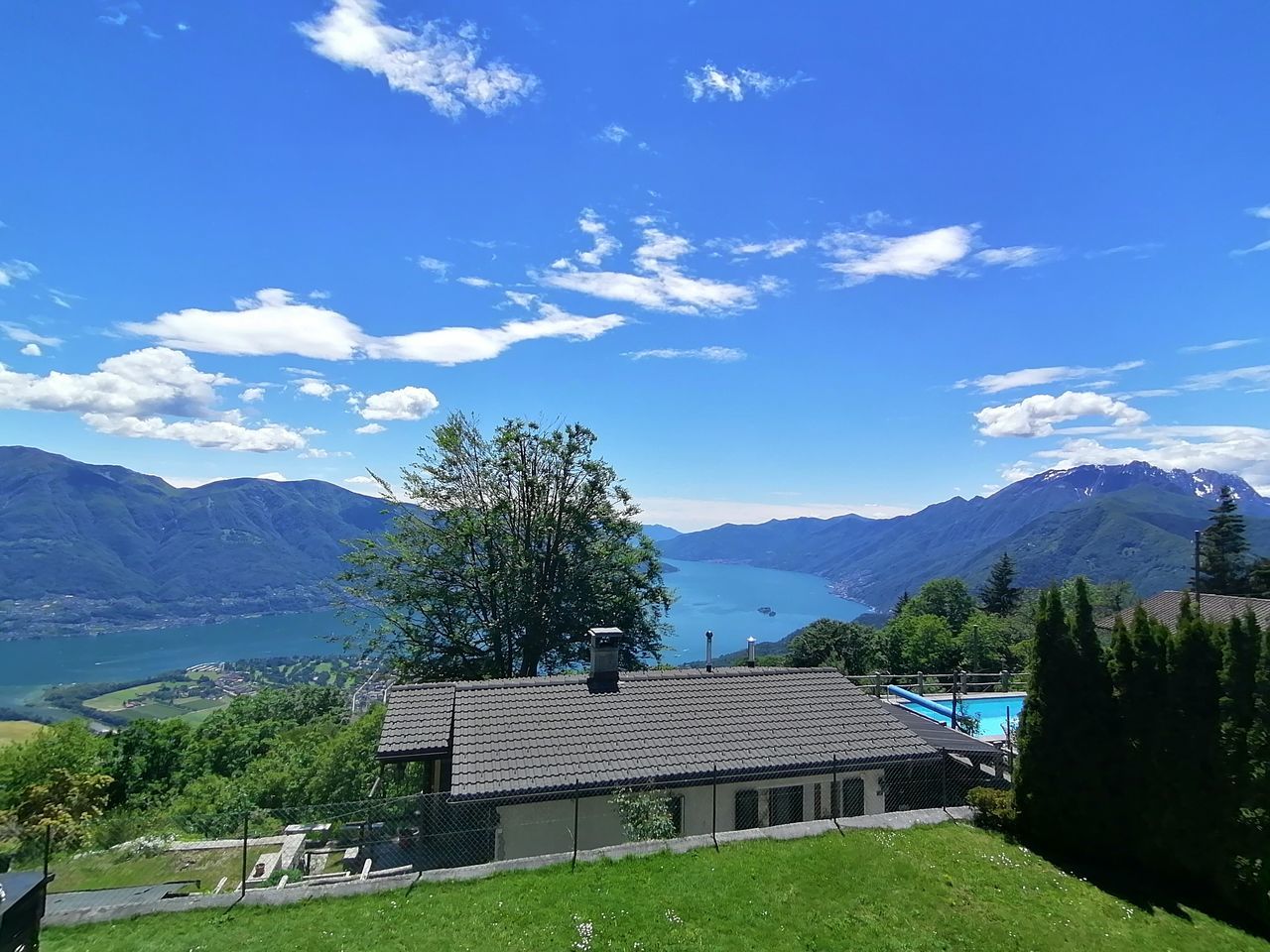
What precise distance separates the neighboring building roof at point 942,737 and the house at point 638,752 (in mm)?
1230

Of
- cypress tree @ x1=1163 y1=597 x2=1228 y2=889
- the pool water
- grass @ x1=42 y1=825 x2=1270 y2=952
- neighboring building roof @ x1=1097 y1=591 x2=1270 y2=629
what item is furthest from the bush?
neighboring building roof @ x1=1097 y1=591 x2=1270 y2=629

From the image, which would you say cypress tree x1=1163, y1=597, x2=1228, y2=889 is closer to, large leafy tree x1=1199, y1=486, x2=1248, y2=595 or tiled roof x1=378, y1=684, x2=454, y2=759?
tiled roof x1=378, y1=684, x2=454, y2=759

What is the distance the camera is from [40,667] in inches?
5881

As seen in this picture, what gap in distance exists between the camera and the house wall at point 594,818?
10.1m

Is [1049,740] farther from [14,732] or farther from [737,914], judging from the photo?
[14,732]

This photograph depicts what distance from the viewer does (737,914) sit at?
25.9 ft

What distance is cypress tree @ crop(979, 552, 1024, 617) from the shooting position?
222 ft

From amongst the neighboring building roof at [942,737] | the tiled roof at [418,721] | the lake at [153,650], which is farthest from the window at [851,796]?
the lake at [153,650]

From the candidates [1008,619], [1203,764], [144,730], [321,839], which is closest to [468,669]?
[144,730]

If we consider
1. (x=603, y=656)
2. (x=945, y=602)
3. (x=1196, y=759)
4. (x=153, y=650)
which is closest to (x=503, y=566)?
(x=603, y=656)

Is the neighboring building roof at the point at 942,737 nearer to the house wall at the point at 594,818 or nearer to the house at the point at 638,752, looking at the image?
the house at the point at 638,752

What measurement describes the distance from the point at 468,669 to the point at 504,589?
3.00 meters

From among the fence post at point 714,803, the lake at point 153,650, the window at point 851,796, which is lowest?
the lake at point 153,650

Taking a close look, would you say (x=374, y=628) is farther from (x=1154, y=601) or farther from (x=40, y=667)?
(x=40, y=667)
